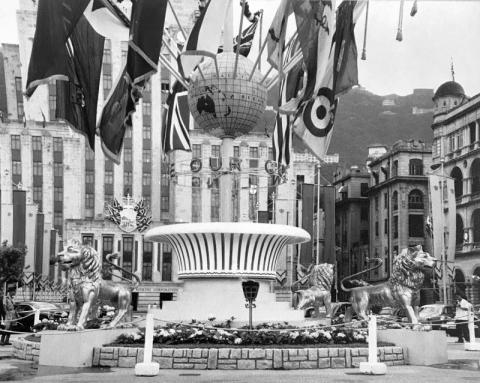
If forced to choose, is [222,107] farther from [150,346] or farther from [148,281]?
[148,281]

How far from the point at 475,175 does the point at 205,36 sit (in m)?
46.4

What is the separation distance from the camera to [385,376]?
45.3 feet

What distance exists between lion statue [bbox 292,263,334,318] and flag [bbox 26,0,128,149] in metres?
7.37

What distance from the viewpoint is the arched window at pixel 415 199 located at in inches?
2862

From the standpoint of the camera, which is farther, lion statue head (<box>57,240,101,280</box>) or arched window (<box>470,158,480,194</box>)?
arched window (<box>470,158,480,194</box>)

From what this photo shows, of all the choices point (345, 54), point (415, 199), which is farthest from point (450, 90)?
point (345, 54)

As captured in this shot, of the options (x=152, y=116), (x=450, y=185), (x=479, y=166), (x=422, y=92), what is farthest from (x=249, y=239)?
(x=422, y=92)

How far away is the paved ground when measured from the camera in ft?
42.4

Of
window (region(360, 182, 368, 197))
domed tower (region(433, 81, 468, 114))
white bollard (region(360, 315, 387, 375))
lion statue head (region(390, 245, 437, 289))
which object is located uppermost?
domed tower (region(433, 81, 468, 114))

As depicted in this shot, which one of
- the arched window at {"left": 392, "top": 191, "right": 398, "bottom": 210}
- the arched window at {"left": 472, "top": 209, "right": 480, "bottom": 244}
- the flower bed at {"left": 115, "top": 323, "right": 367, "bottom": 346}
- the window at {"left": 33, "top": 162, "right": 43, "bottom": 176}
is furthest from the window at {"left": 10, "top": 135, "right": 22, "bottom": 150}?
the flower bed at {"left": 115, "top": 323, "right": 367, "bottom": 346}

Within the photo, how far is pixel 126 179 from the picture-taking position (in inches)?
3342

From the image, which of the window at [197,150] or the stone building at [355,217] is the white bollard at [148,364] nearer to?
the window at [197,150]

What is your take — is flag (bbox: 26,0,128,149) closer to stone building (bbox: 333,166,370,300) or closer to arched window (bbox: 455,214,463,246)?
arched window (bbox: 455,214,463,246)

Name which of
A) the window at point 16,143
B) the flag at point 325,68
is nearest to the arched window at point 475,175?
the flag at point 325,68
